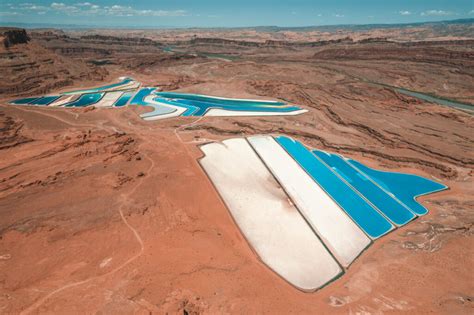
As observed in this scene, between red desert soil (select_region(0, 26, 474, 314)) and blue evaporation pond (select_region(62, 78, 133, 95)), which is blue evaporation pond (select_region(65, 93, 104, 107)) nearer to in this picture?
blue evaporation pond (select_region(62, 78, 133, 95))

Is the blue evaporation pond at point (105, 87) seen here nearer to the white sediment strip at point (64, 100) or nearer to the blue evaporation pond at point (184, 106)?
the white sediment strip at point (64, 100)

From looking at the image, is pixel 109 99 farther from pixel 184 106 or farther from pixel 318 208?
pixel 318 208

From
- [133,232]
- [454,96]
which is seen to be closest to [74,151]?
[133,232]

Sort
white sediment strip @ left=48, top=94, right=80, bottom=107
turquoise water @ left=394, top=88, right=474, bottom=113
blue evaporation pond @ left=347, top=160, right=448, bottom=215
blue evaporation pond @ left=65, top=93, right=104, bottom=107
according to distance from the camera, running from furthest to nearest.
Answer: turquoise water @ left=394, top=88, right=474, bottom=113, blue evaporation pond @ left=65, top=93, right=104, bottom=107, white sediment strip @ left=48, top=94, right=80, bottom=107, blue evaporation pond @ left=347, top=160, right=448, bottom=215

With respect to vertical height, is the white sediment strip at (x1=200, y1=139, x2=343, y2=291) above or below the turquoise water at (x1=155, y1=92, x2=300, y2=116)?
below

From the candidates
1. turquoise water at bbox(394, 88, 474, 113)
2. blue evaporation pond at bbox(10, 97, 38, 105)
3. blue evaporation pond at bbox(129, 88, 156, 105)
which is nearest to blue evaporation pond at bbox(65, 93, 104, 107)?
blue evaporation pond at bbox(129, 88, 156, 105)

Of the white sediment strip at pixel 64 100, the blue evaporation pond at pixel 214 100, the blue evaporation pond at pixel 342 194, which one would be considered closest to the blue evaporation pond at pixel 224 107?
the blue evaporation pond at pixel 214 100
